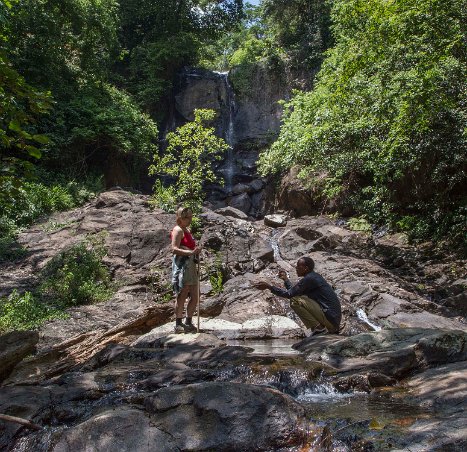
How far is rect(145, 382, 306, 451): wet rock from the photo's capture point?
3.42 metres

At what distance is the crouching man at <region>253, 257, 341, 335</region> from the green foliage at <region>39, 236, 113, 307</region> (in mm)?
5272

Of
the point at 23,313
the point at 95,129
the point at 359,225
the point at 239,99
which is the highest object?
the point at 239,99

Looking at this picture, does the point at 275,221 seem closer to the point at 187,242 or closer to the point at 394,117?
the point at 394,117

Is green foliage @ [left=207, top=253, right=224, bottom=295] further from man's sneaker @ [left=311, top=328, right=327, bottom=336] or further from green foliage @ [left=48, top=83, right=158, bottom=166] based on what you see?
green foliage @ [left=48, top=83, right=158, bottom=166]

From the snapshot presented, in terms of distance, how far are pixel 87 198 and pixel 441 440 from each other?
16.6 meters

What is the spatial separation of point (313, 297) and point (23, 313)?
589 centimetres

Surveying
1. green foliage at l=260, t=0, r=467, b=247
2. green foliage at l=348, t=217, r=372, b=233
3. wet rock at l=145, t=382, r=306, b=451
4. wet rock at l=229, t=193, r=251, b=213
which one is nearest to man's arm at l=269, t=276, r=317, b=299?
wet rock at l=145, t=382, r=306, b=451

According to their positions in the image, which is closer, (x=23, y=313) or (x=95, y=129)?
(x=23, y=313)

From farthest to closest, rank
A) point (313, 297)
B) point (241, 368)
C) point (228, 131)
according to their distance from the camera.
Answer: point (228, 131) < point (313, 297) < point (241, 368)

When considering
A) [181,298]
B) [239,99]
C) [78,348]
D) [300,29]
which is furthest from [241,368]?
[300,29]

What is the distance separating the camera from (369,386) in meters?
4.75

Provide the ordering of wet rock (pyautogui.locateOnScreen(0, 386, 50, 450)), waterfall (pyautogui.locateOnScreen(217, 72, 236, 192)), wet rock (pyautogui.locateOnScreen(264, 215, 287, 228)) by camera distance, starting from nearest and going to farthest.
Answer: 1. wet rock (pyautogui.locateOnScreen(0, 386, 50, 450))
2. wet rock (pyautogui.locateOnScreen(264, 215, 287, 228))
3. waterfall (pyautogui.locateOnScreen(217, 72, 236, 192))

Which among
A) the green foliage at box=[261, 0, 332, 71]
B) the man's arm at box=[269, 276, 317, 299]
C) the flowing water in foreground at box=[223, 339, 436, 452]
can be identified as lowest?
the flowing water in foreground at box=[223, 339, 436, 452]

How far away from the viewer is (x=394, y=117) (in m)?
12.3
